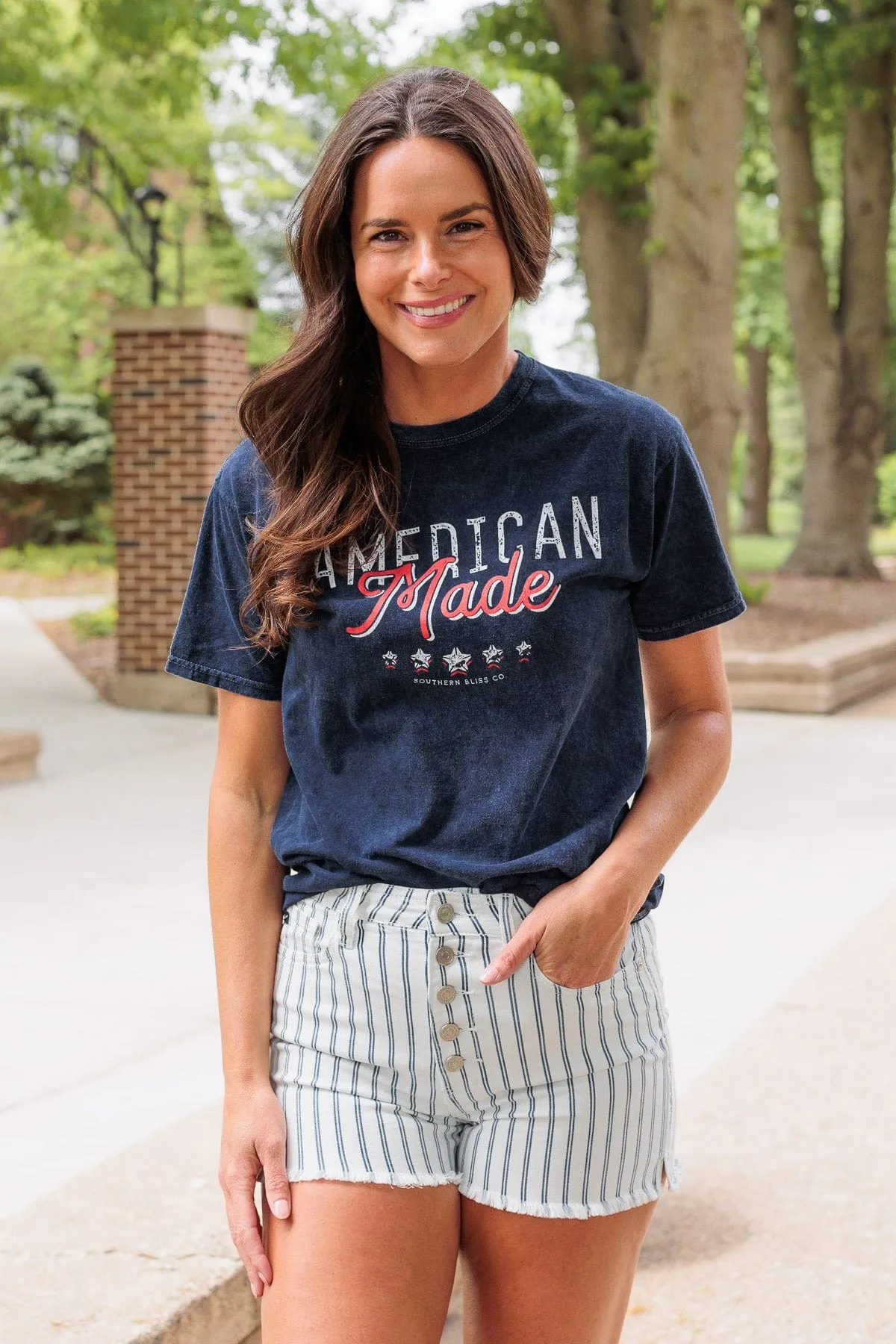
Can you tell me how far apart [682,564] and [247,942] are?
68 cm

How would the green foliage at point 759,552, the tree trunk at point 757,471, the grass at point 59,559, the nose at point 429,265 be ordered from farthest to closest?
the tree trunk at point 757,471, the grass at point 59,559, the green foliage at point 759,552, the nose at point 429,265

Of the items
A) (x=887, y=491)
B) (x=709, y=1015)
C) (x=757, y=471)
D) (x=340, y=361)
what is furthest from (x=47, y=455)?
(x=340, y=361)

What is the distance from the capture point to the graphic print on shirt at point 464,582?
180 cm

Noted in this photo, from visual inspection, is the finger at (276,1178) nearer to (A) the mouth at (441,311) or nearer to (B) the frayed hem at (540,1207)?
(B) the frayed hem at (540,1207)

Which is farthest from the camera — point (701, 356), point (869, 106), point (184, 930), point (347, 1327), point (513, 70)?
point (869, 106)

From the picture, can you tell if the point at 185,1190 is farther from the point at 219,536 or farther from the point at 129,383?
the point at 129,383

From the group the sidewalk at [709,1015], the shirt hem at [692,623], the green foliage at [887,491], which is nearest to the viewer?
the shirt hem at [692,623]

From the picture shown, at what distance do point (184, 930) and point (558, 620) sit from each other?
4.35m

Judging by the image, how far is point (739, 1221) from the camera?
141 inches

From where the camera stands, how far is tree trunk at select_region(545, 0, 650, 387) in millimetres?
14836

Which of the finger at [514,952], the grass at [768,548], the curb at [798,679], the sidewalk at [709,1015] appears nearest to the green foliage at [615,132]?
the curb at [798,679]

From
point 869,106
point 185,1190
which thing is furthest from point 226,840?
point 869,106

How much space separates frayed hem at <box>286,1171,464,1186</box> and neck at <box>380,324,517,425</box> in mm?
849

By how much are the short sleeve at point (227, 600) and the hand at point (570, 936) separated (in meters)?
0.42
